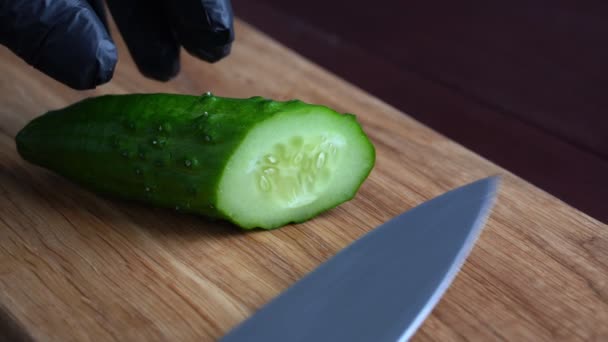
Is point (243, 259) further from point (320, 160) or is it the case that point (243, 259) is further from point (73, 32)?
point (73, 32)

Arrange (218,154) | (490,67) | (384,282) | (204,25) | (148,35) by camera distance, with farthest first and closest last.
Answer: (490,67)
(148,35)
(204,25)
(218,154)
(384,282)

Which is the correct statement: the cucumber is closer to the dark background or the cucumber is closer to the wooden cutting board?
the wooden cutting board

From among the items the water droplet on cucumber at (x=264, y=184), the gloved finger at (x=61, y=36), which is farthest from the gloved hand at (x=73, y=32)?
the water droplet on cucumber at (x=264, y=184)

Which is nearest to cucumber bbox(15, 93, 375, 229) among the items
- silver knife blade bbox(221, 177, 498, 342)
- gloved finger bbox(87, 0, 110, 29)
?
silver knife blade bbox(221, 177, 498, 342)

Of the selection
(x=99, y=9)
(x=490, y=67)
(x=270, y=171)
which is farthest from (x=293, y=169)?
(x=490, y=67)

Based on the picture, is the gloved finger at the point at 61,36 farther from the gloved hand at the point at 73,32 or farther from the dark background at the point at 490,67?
the dark background at the point at 490,67

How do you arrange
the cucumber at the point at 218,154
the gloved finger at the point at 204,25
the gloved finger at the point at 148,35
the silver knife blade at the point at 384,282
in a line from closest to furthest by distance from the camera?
the silver knife blade at the point at 384,282 → the cucumber at the point at 218,154 → the gloved finger at the point at 204,25 → the gloved finger at the point at 148,35

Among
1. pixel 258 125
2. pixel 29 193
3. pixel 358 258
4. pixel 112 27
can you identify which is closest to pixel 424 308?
pixel 358 258
